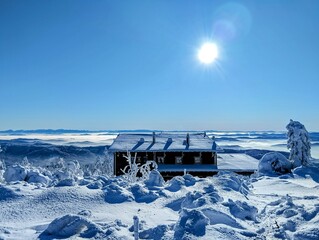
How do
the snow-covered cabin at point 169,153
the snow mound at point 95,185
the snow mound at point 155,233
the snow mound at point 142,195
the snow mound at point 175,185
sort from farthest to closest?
1. the snow-covered cabin at point 169,153
2. the snow mound at point 175,185
3. the snow mound at point 95,185
4. the snow mound at point 142,195
5. the snow mound at point 155,233

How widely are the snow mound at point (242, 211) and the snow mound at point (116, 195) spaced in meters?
3.03

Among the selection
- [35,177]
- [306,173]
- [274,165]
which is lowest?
[35,177]

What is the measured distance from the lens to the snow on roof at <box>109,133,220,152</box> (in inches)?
1307

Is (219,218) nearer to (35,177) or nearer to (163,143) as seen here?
(35,177)

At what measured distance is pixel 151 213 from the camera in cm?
784

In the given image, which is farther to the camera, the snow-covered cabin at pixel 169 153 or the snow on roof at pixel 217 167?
the snow-covered cabin at pixel 169 153

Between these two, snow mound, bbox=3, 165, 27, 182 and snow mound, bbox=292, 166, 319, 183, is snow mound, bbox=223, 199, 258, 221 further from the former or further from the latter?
snow mound, bbox=3, 165, 27, 182

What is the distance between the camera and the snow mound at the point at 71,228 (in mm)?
6191

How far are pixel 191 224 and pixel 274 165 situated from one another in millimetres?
17434

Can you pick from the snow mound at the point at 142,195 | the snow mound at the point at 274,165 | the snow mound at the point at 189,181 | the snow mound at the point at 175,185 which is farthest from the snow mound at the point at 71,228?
the snow mound at the point at 274,165

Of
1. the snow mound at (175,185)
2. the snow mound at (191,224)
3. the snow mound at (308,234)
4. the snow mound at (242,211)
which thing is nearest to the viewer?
the snow mound at (308,234)

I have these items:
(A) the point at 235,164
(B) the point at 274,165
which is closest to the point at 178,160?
(A) the point at 235,164

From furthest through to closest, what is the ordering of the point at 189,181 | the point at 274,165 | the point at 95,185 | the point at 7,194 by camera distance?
the point at 274,165 → the point at 189,181 → the point at 95,185 → the point at 7,194

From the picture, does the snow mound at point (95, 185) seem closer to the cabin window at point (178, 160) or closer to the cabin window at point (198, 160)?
the cabin window at point (178, 160)
